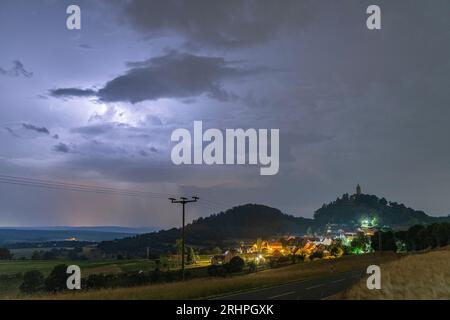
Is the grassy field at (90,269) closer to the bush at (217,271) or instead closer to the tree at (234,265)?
the tree at (234,265)

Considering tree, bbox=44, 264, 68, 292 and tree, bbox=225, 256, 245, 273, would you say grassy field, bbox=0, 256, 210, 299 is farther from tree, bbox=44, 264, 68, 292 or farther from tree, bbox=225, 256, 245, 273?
tree, bbox=225, 256, 245, 273

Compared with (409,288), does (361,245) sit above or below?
below

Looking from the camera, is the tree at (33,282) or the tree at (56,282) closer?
the tree at (56,282)

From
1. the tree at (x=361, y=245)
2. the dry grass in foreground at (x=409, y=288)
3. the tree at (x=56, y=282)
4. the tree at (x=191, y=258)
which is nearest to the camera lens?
the dry grass in foreground at (x=409, y=288)

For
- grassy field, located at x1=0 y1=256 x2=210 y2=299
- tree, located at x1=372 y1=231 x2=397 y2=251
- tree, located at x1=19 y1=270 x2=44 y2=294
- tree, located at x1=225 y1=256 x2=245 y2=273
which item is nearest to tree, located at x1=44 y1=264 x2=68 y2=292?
tree, located at x1=19 y1=270 x2=44 y2=294

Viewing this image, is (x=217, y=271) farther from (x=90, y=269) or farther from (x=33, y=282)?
(x=90, y=269)

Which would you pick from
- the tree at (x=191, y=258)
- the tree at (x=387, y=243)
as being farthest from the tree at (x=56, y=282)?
the tree at (x=387, y=243)

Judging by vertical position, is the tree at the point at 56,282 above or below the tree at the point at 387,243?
below

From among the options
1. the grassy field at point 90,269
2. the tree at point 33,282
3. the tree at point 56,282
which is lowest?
the grassy field at point 90,269

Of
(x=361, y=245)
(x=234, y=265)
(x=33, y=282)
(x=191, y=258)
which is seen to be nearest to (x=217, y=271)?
(x=234, y=265)

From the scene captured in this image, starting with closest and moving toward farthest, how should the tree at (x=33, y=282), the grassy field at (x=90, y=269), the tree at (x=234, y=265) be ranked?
the tree at (x=234, y=265), the tree at (x=33, y=282), the grassy field at (x=90, y=269)
